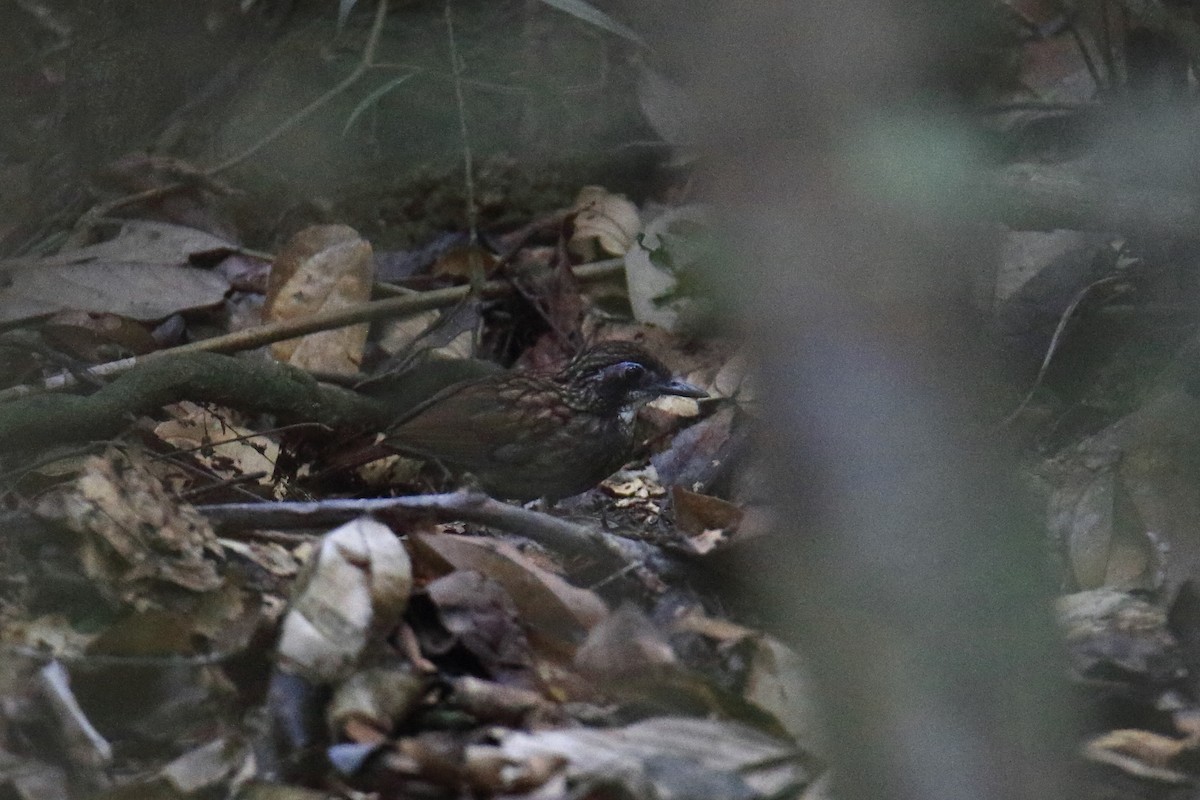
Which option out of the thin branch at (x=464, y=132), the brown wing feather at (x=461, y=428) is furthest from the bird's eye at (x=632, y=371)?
the thin branch at (x=464, y=132)

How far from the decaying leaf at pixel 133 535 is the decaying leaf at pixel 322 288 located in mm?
2224

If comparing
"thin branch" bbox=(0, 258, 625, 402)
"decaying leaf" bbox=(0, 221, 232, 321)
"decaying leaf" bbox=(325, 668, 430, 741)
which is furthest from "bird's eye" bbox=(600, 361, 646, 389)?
"decaying leaf" bbox=(325, 668, 430, 741)

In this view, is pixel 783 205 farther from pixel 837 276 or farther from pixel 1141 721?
pixel 1141 721

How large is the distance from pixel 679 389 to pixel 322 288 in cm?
130

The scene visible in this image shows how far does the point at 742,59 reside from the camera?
142 cm

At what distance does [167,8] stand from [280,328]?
1.91 m

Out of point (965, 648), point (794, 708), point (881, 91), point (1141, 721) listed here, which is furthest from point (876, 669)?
A: point (1141, 721)

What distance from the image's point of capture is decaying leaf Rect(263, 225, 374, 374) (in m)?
5.66

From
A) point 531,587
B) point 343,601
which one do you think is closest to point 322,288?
point 531,587

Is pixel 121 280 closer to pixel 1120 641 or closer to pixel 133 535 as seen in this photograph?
pixel 133 535

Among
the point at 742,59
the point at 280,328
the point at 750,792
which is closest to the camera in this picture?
the point at 742,59

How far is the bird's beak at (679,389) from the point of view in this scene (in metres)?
5.52

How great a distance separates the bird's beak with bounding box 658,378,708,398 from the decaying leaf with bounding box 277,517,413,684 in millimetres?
2511

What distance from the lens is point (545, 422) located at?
547 centimetres
